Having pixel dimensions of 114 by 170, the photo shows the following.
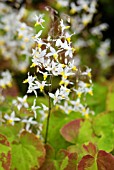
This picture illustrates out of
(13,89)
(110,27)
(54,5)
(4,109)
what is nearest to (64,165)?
(4,109)

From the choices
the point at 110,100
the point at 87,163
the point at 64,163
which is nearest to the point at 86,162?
the point at 87,163

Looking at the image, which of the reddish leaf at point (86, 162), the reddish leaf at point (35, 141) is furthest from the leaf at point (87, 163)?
the reddish leaf at point (35, 141)

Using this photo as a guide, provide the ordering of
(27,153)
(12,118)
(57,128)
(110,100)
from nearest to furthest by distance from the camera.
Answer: (27,153) < (12,118) < (57,128) < (110,100)

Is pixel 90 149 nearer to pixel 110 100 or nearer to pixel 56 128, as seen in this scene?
pixel 56 128

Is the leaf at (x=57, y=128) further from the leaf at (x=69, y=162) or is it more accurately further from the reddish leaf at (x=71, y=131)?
the leaf at (x=69, y=162)

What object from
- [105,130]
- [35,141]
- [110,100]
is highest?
[110,100]

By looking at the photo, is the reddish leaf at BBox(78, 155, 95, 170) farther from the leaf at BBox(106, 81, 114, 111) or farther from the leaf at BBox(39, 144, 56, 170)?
the leaf at BBox(106, 81, 114, 111)

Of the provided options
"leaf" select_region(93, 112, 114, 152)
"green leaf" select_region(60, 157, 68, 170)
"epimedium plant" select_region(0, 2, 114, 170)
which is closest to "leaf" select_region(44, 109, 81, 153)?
"epimedium plant" select_region(0, 2, 114, 170)
